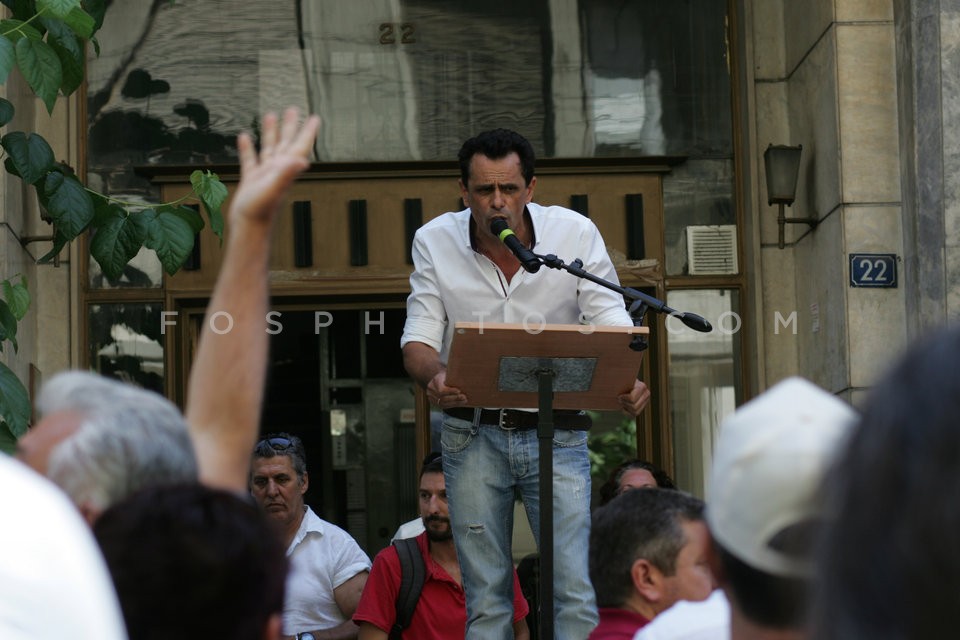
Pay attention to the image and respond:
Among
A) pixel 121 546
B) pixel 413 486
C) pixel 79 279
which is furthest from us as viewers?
pixel 413 486

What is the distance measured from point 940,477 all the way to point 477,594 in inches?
183

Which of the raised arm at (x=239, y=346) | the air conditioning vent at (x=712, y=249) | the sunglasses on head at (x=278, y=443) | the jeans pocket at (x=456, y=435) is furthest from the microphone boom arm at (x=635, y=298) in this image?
the air conditioning vent at (x=712, y=249)

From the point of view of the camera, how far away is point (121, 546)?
192cm

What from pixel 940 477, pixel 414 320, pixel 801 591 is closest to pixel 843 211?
pixel 414 320

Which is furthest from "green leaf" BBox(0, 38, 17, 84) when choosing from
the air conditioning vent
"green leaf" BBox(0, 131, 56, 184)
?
the air conditioning vent

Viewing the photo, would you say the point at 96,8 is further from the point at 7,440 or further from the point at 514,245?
the point at 514,245

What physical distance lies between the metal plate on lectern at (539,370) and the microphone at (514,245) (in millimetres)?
308

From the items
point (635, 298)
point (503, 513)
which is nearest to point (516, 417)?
point (503, 513)

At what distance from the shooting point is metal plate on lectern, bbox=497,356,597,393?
525 centimetres

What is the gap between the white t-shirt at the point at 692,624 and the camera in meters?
3.29

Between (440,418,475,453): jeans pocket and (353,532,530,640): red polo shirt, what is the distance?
1328 mm

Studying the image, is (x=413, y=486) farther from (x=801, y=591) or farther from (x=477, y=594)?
(x=801, y=591)

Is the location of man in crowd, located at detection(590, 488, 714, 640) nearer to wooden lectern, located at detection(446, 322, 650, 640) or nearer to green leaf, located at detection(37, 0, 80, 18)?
wooden lectern, located at detection(446, 322, 650, 640)

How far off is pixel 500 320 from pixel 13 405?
1.78 meters
